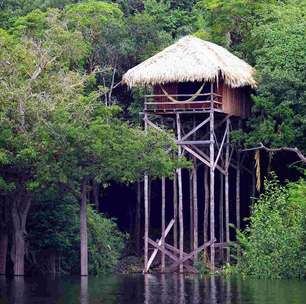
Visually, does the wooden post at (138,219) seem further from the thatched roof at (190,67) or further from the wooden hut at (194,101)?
the thatched roof at (190,67)

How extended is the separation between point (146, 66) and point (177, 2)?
826 centimetres

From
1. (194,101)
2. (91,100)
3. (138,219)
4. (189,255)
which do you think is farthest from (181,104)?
(138,219)

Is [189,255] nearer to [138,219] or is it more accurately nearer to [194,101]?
[194,101]

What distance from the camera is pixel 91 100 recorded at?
3491 centimetres

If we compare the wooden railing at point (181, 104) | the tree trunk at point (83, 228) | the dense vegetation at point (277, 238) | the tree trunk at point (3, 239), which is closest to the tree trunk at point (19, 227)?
the tree trunk at point (3, 239)

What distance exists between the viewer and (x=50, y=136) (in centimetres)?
3344

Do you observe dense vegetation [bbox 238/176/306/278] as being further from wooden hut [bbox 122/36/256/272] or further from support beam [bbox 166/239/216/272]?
wooden hut [bbox 122/36/256/272]

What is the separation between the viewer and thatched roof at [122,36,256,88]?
37438 mm

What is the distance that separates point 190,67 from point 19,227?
7.58 metres

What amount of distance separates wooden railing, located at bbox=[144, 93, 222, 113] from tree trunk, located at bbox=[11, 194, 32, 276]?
5505 millimetres

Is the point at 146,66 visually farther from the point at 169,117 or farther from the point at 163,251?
the point at 163,251

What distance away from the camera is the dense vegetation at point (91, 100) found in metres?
33.7

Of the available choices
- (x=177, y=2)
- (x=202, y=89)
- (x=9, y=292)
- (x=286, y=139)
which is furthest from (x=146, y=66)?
(x=9, y=292)

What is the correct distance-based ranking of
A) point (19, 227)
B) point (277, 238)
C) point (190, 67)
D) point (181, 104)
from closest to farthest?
point (277, 238) → point (19, 227) → point (190, 67) → point (181, 104)
